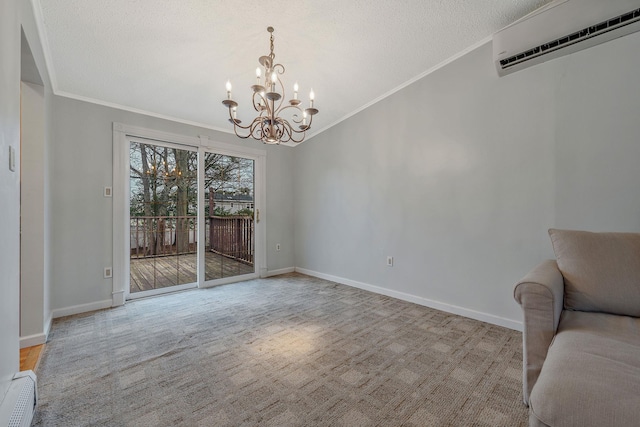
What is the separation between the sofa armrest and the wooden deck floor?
3.71m

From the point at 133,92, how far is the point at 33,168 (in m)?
1.23

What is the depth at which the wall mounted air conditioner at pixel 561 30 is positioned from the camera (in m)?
1.90

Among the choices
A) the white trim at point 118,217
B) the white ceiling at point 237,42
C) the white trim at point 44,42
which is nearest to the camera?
the white trim at point 44,42

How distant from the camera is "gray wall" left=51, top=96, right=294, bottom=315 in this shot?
9.07ft

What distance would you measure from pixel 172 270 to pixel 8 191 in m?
2.77

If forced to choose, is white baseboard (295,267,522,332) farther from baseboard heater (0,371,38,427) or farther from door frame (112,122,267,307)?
baseboard heater (0,371,38,427)

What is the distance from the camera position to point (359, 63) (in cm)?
280

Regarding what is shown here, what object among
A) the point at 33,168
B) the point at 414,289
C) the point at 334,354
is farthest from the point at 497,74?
the point at 33,168

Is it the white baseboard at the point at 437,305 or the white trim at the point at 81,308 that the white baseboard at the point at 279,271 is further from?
the white trim at the point at 81,308

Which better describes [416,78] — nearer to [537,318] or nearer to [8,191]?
[537,318]

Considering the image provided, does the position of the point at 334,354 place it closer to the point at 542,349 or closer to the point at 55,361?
the point at 542,349

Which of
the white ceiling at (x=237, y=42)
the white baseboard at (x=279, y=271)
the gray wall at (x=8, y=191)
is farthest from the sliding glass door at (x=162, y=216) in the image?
the gray wall at (x=8, y=191)

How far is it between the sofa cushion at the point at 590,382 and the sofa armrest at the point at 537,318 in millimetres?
107

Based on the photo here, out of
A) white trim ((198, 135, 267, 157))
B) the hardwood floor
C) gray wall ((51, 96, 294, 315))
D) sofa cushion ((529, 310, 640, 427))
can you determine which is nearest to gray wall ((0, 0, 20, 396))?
the hardwood floor
